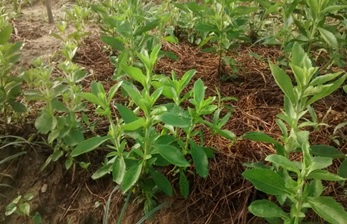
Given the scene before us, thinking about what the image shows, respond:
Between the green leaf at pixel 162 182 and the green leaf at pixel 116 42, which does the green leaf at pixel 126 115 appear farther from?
the green leaf at pixel 116 42

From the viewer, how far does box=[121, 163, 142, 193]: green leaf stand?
4.88ft

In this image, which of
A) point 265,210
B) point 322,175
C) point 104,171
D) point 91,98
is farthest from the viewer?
point 104,171

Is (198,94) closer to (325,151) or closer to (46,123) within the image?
(325,151)

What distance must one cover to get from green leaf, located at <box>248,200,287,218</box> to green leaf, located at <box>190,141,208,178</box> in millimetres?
249

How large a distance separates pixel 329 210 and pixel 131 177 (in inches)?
26.8

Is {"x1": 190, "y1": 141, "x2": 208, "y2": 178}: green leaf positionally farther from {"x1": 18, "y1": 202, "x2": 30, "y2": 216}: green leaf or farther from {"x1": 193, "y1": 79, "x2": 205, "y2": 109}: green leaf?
{"x1": 18, "y1": 202, "x2": 30, "y2": 216}: green leaf

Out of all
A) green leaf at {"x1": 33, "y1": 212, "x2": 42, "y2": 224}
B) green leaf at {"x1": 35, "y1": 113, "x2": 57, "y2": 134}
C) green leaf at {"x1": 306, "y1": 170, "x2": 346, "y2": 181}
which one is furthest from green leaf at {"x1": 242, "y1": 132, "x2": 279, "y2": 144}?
green leaf at {"x1": 33, "y1": 212, "x2": 42, "y2": 224}

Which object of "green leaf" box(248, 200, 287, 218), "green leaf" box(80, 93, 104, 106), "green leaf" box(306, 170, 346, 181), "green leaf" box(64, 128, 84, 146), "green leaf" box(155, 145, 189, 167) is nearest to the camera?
"green leaf" box(306, 170, 346, 181)

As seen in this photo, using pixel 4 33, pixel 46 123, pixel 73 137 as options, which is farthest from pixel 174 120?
pixel 4 33

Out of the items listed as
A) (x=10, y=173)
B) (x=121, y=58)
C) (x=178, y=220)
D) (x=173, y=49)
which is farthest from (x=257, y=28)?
(x=10, y=173)

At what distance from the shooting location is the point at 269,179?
1.30 metres

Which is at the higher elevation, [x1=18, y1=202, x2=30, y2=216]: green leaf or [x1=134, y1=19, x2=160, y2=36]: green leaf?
[x1=134, y1=19, x2=160, y2=36]: green leaf

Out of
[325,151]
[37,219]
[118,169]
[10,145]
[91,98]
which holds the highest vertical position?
[91,98]

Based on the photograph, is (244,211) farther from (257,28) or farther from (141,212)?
(257,28)
